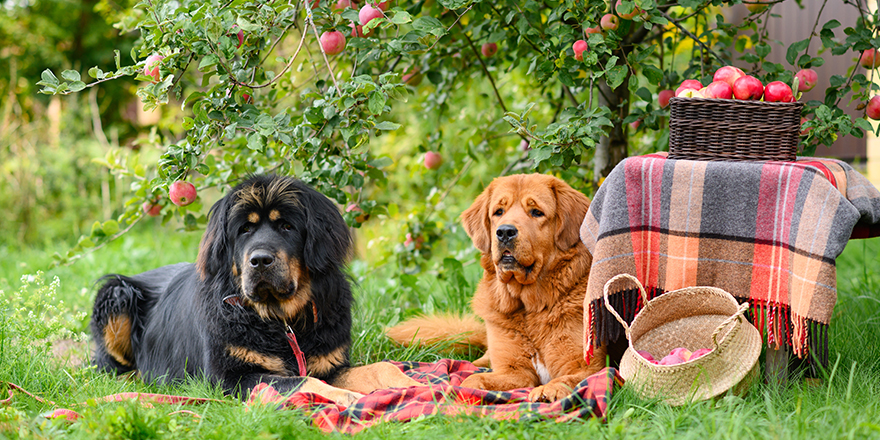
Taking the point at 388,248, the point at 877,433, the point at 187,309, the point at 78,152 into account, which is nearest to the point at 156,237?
the point at 78,152

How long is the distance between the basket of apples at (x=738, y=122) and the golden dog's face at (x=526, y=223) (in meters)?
0.56

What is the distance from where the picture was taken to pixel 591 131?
118 inches

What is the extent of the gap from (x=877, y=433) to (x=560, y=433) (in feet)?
3.19

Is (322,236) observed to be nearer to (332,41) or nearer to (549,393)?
(332,41)

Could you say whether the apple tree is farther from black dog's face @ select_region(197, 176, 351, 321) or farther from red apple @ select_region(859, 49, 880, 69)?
black dog's face @ select_region(197, 176, 351, 321)

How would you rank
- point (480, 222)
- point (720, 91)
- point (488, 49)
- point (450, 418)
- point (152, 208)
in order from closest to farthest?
point (450, 418) → point (720, 91) → point (480, 222) → point (152, 208) → point (488, 49)

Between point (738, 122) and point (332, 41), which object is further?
point (332, 41)

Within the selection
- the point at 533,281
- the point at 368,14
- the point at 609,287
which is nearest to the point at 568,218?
the point at 533,281

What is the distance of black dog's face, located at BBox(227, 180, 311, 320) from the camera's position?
9.23ft

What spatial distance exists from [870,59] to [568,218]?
65.1 inches

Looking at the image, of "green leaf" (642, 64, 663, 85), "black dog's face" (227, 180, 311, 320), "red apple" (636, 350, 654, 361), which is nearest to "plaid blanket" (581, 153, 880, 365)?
"red apple" (636, 350, 654, 361)

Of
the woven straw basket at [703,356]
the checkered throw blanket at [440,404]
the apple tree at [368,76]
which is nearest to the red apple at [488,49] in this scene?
the apple tree at [368,76]

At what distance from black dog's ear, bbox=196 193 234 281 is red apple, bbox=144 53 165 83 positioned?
0.61 metres

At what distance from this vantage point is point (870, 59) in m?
3.08
